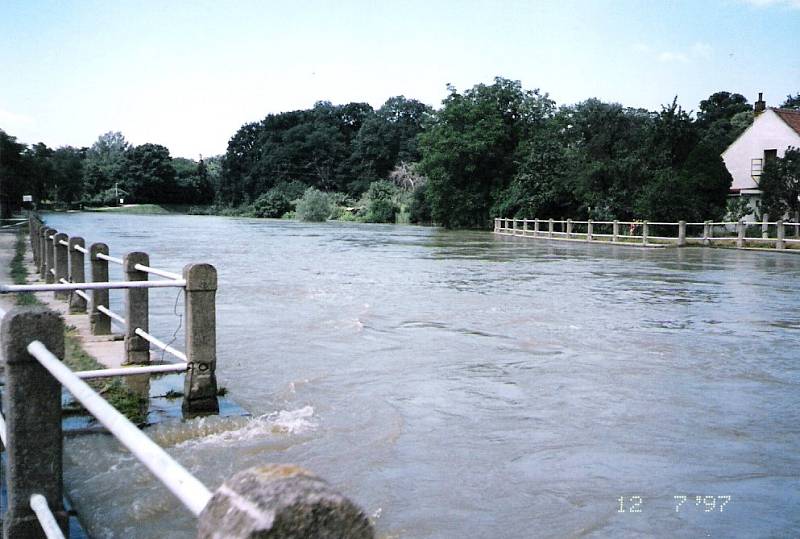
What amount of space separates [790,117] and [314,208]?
51.7 meters

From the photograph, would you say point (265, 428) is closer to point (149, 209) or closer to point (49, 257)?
point (49, 257)

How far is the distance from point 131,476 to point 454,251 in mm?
26967

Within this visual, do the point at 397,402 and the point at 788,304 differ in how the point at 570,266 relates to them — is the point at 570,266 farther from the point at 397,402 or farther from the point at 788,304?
the point at 397,402

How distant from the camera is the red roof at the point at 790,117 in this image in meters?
46.4

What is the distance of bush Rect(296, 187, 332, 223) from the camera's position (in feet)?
291

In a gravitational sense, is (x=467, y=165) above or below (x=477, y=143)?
below

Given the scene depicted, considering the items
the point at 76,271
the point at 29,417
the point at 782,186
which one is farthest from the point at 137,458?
the point at 782,186

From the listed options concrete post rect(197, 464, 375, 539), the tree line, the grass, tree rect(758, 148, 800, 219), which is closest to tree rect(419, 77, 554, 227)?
the tree line

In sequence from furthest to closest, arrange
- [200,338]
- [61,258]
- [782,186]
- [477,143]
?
[477,143], [782,186], [61,258], [200,338]

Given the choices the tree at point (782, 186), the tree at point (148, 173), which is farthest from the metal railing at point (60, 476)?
the tree at point (148, 173)

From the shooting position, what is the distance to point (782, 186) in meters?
35.0

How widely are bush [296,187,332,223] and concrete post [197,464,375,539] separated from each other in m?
87.7

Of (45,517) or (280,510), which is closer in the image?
(280,510)

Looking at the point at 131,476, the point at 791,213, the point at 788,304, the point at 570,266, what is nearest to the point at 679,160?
the point at 791,213
